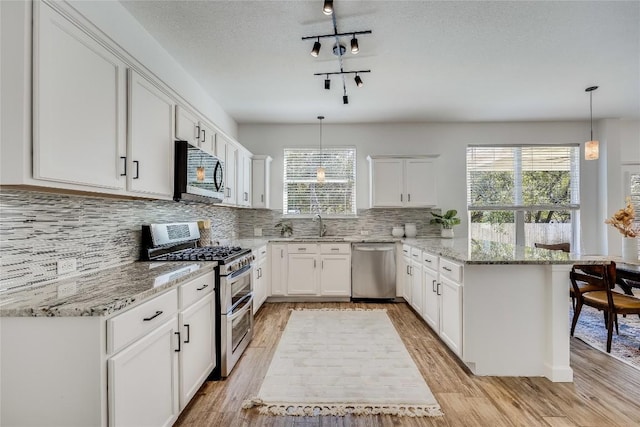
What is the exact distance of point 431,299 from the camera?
315cm

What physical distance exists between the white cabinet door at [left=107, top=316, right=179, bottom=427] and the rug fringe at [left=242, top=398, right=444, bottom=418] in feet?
1.81

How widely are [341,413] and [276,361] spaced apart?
82 centimetres

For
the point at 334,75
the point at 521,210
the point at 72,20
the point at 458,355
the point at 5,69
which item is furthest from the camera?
the point at 521,210

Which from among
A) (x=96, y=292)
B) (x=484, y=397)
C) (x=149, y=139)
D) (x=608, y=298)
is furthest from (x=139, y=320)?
(x=608, y=298)

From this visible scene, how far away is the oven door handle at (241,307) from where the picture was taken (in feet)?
8.17

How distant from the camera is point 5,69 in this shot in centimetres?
118

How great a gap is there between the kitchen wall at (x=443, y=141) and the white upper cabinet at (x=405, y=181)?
0.36m

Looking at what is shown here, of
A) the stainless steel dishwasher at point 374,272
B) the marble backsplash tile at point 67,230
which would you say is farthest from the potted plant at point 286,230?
the marble backsplash tile at point 67,230

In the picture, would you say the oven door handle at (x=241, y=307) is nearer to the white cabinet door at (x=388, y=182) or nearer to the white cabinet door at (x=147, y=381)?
the white cabinet door at (x=147, y=381)

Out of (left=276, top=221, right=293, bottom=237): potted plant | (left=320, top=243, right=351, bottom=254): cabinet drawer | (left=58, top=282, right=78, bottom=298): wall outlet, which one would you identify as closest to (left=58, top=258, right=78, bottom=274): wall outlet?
(left=58, top=282, right=78, bottom=298): wall outlet

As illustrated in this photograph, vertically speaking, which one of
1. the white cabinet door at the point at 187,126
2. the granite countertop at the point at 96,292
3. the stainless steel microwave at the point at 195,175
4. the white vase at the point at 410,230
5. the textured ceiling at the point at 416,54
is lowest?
the granite countertop at the point at 96,292

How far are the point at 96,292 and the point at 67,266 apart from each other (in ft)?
1.70

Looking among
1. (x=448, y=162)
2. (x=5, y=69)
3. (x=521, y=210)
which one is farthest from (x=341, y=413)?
(x=521, y=210)

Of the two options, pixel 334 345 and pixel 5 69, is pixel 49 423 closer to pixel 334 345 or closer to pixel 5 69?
pixel 5 69
